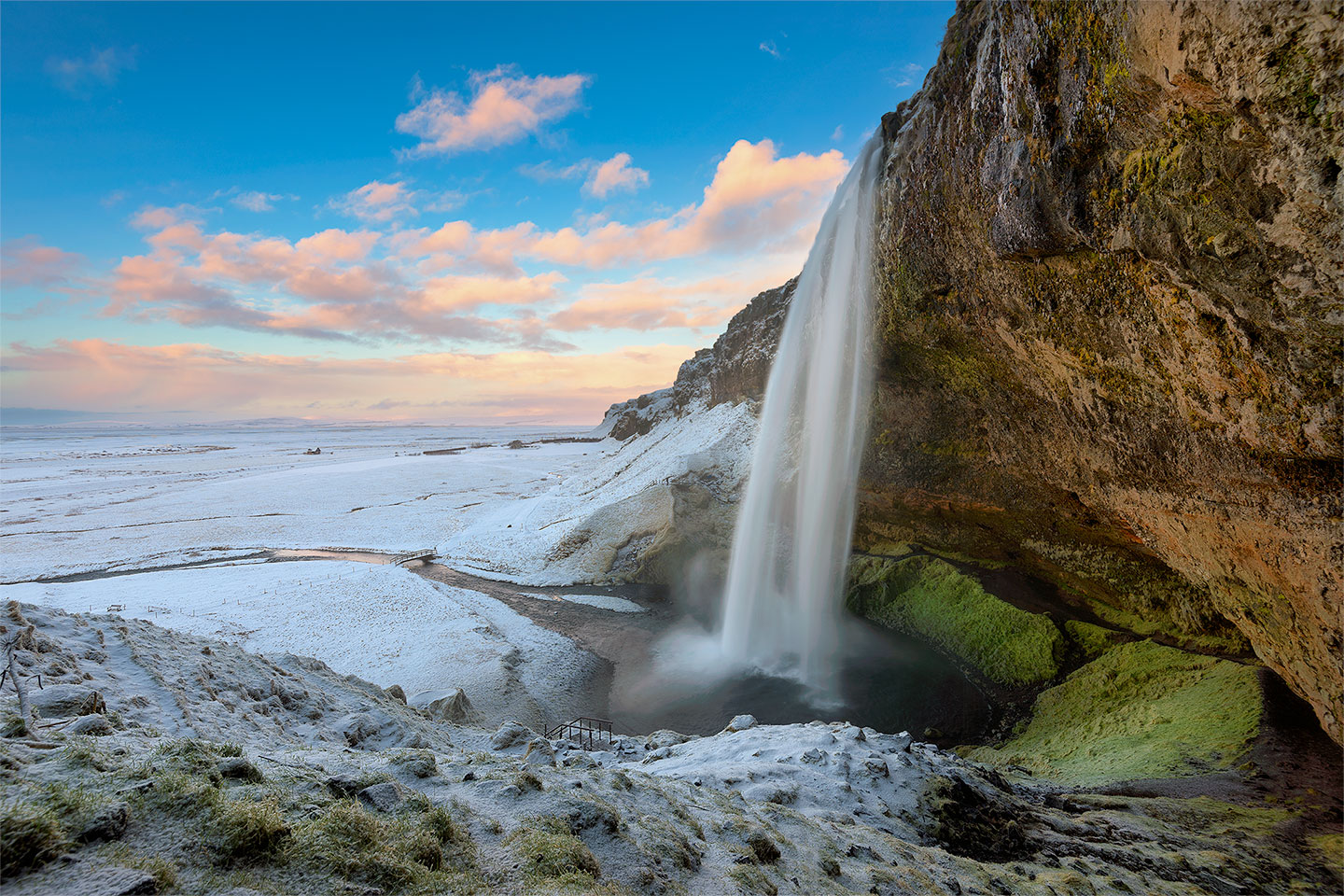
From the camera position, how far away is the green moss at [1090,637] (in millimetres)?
13531

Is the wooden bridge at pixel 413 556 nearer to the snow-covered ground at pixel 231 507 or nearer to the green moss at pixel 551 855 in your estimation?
the snow-covered ground at pixel 231 507

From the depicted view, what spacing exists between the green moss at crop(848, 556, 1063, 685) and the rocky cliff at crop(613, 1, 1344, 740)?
7.95 ft

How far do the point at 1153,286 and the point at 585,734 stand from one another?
39.7 feet

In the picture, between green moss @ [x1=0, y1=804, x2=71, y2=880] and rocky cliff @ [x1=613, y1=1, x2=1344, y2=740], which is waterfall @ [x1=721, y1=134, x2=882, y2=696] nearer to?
rocky cliff @ [x1=613, y1=1, x2=1344, y2=740]

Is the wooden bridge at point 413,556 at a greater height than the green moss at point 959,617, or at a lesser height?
lesser

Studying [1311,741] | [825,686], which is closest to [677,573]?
[825,686]

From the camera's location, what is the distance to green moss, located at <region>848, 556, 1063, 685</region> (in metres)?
14.2

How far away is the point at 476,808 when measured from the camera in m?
4.38

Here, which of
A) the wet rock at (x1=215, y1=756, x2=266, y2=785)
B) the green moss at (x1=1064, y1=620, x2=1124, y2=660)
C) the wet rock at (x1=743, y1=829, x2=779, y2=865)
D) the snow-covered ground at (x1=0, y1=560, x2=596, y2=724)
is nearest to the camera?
the wet rock at (x1=215, y1=756, x2=266, y2=785)

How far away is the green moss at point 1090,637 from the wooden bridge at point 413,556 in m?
23.7

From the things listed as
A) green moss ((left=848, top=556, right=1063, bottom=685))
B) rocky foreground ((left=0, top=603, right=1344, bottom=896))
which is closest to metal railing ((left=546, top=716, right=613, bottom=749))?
rocky foreground ((left=0, top=603, right=1344, bottom=896))

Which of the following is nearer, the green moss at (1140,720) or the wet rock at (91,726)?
the wet rock at (91,726)

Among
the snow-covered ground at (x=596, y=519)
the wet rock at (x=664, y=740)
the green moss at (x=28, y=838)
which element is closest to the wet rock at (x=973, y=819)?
→ the wet rock at (x=664, y=740)

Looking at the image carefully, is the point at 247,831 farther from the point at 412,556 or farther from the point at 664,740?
the point at 412,556
